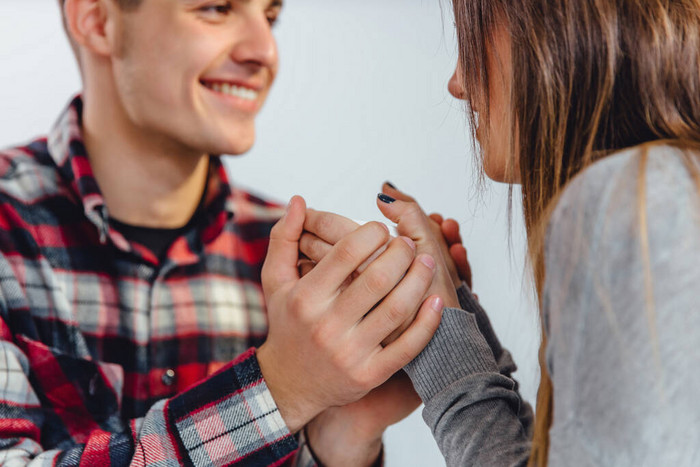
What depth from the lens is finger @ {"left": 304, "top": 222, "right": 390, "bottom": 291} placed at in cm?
73

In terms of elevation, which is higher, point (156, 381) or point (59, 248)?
point (59, 248)

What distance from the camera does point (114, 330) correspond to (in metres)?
1.07

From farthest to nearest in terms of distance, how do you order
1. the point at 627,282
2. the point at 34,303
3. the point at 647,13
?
1. the point at 34,303
2. the point at 647,13
3. the point at 627,282

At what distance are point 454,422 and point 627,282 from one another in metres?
0.26

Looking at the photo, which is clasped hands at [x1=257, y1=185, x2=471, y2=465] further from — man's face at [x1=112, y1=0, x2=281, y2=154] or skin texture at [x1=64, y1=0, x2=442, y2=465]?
man's face at [x1=112, y1=0, x2=281, y2=154]

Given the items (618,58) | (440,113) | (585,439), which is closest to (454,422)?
(585,439)

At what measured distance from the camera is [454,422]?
0.62 metres

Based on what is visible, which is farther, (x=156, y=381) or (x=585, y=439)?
(x=156, y=381)

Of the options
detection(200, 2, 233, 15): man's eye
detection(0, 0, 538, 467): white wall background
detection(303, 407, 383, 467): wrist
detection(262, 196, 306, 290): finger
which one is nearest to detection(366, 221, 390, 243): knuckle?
detection(262, 196, 306, 290): finger

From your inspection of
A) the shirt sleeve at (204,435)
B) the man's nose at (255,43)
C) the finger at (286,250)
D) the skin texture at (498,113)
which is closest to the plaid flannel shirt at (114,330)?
the shirt sleeve at (204,435)

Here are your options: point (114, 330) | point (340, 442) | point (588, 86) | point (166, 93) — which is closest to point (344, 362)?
point (340, 442)

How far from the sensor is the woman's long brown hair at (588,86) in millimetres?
526

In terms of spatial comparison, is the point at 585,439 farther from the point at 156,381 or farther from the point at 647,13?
the point at 156,381

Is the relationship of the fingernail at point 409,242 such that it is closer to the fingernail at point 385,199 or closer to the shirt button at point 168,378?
the fingernail at point 385,199
